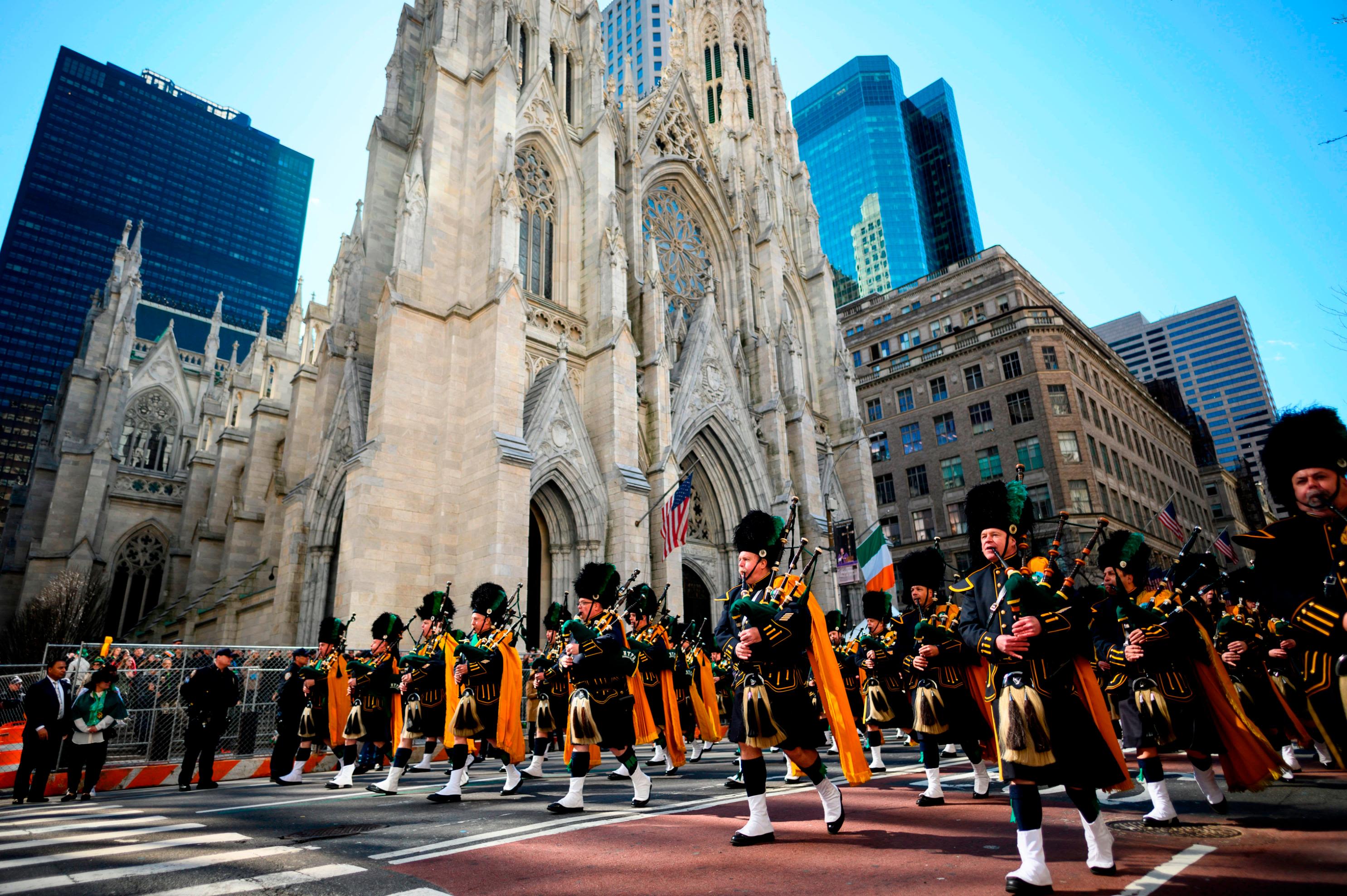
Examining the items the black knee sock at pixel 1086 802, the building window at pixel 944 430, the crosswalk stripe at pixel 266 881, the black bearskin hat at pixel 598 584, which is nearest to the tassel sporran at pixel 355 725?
the black bearskin hat at pixel 598 584

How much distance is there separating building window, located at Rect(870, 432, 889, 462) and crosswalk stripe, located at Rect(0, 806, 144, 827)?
4753cm

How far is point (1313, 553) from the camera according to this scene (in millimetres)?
3980

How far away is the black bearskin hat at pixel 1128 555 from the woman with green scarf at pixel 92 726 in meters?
13.0

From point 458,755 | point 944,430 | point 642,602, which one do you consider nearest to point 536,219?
point 642,602

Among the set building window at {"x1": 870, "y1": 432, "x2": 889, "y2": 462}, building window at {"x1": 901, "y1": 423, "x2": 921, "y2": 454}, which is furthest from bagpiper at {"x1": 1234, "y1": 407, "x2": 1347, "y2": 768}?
building window at {"x1": 870, "y1": 432, "x2": 889, "y2": 462}

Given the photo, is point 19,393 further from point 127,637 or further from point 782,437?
point 782,437

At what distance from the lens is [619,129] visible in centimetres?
2959

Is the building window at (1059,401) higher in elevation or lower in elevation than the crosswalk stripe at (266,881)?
higher

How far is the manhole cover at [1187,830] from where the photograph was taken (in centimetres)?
492

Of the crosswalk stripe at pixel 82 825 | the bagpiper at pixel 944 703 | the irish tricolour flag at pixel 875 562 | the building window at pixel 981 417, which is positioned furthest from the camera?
the building window at pixel 981 417

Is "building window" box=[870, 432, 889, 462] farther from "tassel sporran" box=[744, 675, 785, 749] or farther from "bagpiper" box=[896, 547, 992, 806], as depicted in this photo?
"tassel sporran" box=[744, 675, 785, 749]

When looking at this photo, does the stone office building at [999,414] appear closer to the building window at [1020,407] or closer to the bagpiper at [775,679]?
the building window at [1020,407]

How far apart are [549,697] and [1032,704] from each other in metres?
6.60

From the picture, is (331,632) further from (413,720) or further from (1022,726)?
(1022,726)
